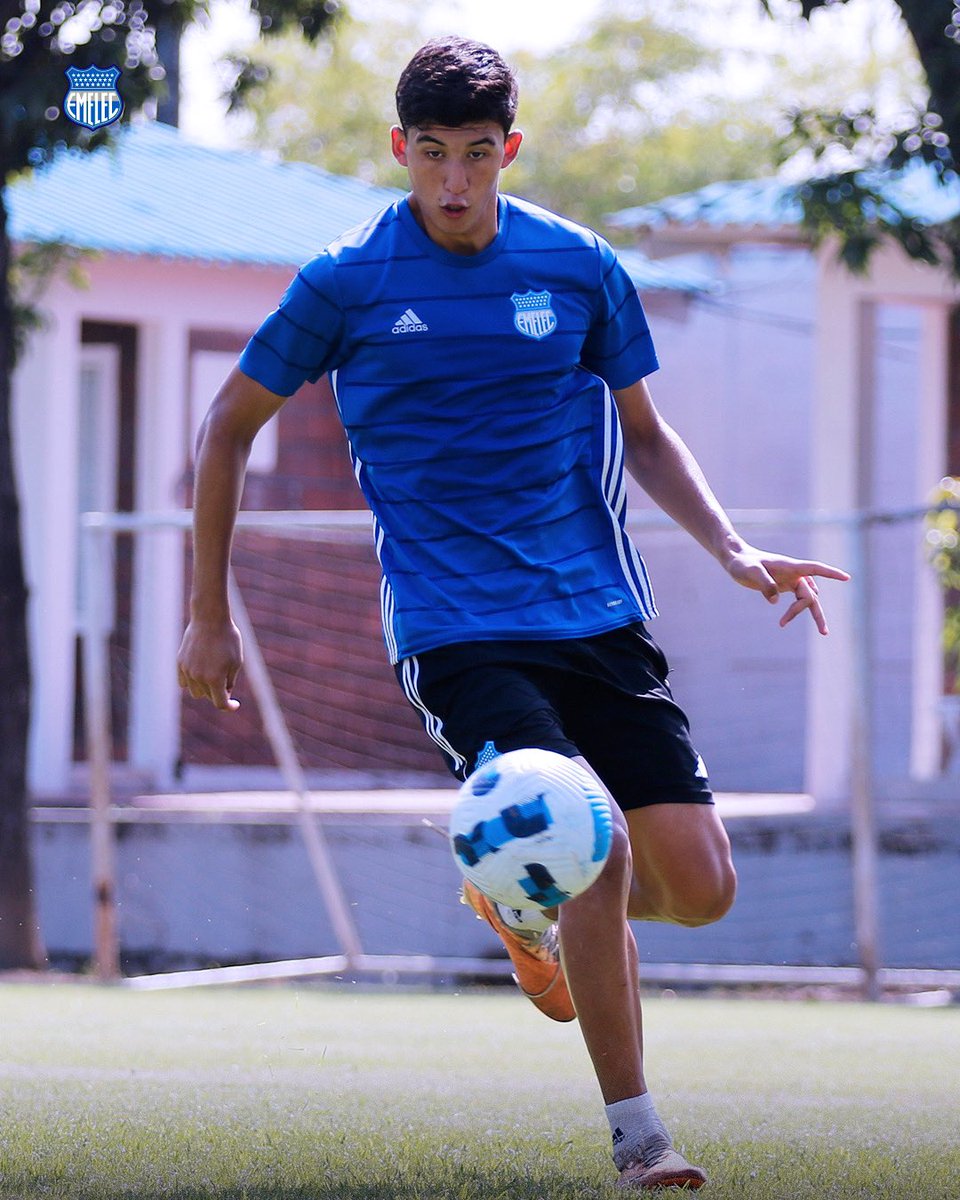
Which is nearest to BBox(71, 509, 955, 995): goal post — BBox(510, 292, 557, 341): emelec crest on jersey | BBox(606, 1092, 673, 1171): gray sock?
BBox(510, 292, 557, 341): emelec crest on jersey

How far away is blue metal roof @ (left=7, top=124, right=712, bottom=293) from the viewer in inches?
539

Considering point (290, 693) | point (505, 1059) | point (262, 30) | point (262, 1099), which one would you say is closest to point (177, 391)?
point (290, 693)

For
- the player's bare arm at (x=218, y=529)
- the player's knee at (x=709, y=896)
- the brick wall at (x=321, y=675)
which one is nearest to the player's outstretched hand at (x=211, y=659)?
the player's bare arm at (x=218, y=529)

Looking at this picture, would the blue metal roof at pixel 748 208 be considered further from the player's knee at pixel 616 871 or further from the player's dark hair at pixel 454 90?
the player's knee at pixel 616 871

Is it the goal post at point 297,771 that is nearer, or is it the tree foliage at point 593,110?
the goal post at point 297,771

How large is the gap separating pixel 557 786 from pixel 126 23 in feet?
24.5

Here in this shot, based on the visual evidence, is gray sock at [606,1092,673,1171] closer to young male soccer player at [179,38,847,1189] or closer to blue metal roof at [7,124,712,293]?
young male soccer player at [179,38,847,1189]

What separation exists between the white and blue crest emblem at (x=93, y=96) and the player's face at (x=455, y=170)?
6.09 m

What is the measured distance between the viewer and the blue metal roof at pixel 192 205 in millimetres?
13688

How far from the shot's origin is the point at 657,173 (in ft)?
138

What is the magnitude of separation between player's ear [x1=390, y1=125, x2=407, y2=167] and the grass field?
81.8 inches

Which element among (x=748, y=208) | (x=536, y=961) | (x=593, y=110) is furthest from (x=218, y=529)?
(x=593, y=110)

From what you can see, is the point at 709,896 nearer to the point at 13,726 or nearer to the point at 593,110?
the point at 13,726

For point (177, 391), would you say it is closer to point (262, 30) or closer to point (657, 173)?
point (262, 30)
